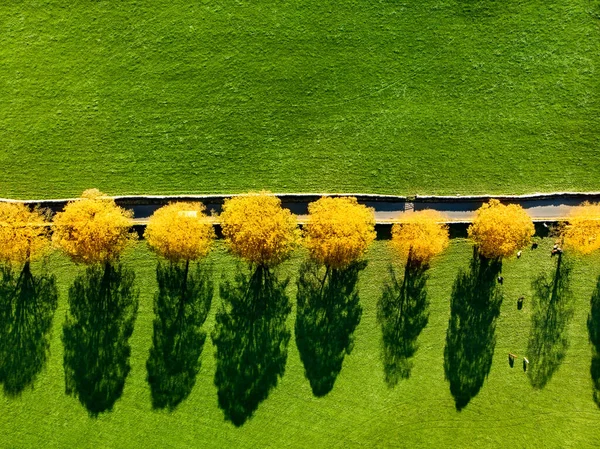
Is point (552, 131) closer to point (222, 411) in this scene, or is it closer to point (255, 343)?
point (255, 343)

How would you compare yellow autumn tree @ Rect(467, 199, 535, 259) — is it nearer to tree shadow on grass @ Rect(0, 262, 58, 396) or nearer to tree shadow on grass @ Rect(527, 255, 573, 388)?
tree shadow on grass @ Rect(527, 255, 573, 388)

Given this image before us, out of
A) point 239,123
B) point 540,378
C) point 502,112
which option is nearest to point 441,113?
point 502,112

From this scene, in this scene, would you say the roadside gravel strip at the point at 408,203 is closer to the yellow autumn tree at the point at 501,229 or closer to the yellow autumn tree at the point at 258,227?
the yellow autumn tree at the point at 501,229

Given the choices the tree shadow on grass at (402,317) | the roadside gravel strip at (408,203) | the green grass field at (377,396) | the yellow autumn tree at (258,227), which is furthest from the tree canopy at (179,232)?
the tree shadow on grass at (402,317)

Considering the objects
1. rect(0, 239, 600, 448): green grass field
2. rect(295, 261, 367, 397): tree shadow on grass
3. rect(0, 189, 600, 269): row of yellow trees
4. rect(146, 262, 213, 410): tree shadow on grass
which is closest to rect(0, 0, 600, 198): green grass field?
rect(0, 189, 600, 269): row of yellow trees

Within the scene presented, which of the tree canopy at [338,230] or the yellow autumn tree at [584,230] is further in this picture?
the yellow autumn tree at [584,230]

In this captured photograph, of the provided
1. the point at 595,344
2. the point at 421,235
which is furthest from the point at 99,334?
the point at 595,344

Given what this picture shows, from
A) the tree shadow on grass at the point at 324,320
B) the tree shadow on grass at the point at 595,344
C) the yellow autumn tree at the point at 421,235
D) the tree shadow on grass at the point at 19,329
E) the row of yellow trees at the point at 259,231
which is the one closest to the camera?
the row of yellow trees at the point at 259,231

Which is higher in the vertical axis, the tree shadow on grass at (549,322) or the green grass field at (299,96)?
the green grass field at (299,96)
